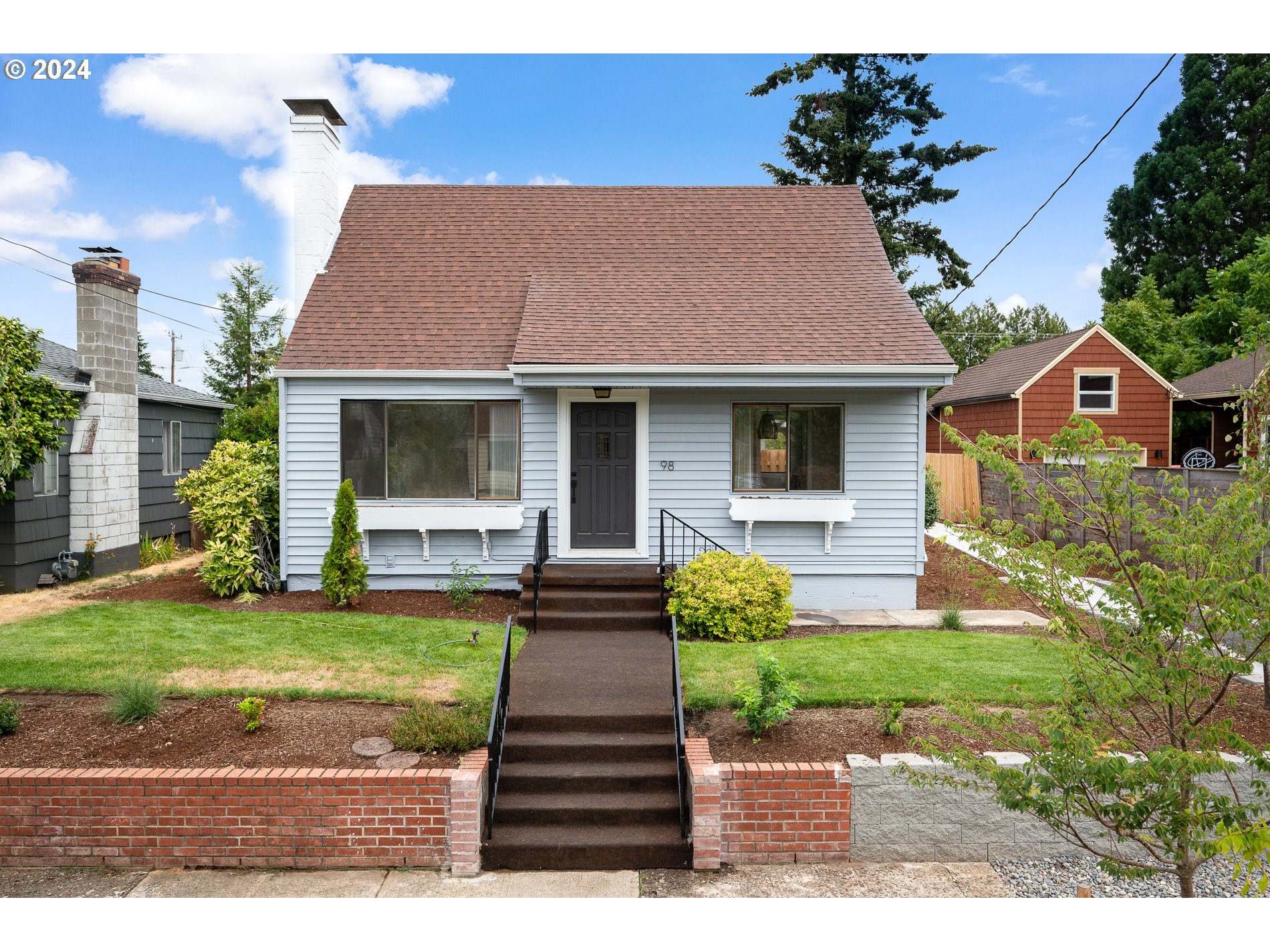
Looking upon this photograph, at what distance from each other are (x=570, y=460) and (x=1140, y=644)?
785 cm

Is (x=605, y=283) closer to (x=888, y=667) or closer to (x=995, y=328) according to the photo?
(x=888, y=667)

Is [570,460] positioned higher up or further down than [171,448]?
further down

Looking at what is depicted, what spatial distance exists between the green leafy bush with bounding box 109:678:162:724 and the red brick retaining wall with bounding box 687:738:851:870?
4.17 metres

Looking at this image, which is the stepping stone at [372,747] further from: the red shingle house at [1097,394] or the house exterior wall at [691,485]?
the red shingle house at [1097,394]

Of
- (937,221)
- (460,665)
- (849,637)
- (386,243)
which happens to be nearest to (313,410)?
(386,243)

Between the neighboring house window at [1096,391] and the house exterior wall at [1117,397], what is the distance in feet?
0.38

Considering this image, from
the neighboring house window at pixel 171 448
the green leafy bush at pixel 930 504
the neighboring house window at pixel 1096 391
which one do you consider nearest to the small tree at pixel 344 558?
the neighboring house window at pixel 171 448

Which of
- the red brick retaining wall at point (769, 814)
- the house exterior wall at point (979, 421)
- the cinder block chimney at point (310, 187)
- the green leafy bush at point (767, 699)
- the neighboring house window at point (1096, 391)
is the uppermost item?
the cinder block chimney at point (310, 187)

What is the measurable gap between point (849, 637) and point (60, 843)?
274 inches

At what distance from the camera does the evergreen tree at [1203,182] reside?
30.7 meters

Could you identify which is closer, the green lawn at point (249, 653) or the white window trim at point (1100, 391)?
the green lawn at point (249, 653)

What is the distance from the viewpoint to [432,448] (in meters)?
11.0

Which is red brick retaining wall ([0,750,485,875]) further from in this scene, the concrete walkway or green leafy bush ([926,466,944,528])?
green leafy bush ([926,466,944,528])

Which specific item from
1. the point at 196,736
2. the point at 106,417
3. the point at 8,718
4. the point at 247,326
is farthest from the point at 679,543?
the point at 247,326
